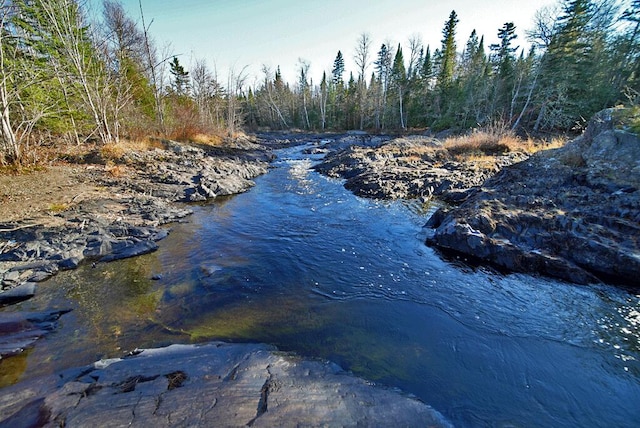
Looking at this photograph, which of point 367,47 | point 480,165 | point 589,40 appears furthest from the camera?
point 367,47

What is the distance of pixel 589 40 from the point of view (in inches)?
965

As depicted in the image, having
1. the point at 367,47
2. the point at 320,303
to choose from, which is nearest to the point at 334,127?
the point at 367,47

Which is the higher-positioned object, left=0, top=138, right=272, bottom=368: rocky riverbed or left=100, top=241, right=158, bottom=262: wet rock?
left=0, top=138, right=272, bottom=368: rocky riverbed

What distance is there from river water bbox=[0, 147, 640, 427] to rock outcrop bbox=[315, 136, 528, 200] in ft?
17.3

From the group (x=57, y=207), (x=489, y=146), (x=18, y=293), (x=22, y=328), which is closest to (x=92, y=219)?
(x=57, y=207)

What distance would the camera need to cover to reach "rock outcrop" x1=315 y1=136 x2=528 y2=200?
40.4 feet

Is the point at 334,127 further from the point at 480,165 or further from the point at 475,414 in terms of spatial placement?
the point at 475,414

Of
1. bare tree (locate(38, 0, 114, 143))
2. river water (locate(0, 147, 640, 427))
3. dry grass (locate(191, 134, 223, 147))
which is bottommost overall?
river water (locate(0, 147, 640, 427))

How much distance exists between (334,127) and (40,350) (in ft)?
168

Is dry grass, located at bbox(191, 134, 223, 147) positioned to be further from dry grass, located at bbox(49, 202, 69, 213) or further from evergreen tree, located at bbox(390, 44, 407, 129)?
evergreen tree, located at bbox(390, 44, 407, 129)

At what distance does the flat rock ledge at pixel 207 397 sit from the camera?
2557 millimetres

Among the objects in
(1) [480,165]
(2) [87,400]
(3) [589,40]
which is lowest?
(2) [87,400]

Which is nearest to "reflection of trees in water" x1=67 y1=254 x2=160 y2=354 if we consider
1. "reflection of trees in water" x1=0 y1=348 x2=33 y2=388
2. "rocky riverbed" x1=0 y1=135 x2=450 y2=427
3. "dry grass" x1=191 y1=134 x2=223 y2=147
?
"rocky riverbed" x1=0 y1=135 x2=450 y2=427

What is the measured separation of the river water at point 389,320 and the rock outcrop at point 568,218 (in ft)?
1.60
